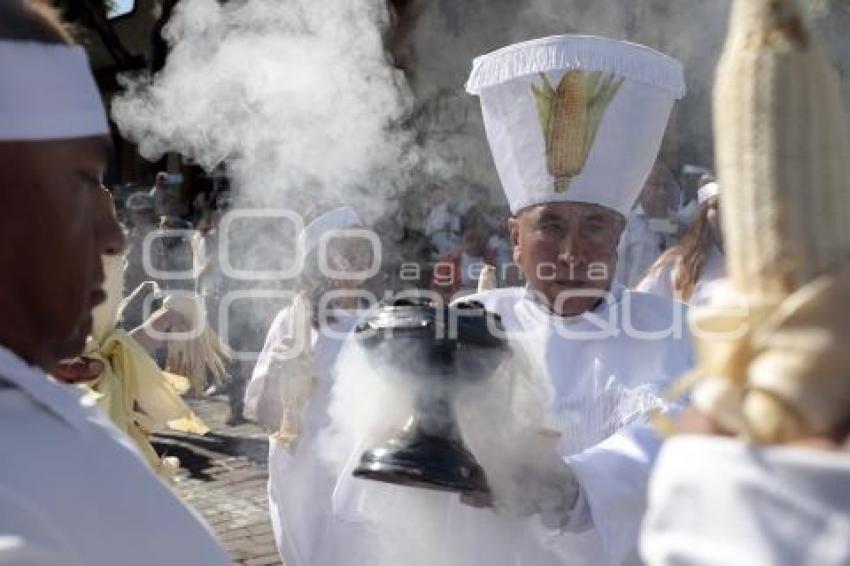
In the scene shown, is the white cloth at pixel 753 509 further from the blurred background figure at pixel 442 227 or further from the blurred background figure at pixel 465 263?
the blurred background figure at pixel 442 227

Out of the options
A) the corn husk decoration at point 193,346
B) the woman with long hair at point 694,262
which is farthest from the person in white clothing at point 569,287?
the corn husk decoration at point 193,346

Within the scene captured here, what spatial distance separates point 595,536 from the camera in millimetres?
2400

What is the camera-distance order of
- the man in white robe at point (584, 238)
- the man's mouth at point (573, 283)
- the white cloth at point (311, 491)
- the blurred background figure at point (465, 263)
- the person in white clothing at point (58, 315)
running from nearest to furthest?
1. the person in white clothing at point (58, 315)
2. the man in white robe at point (584, 238)
3. the man's mouth at point (573, 283)
4. the white cloth at point (311, 491)
5. the blurred background figure at point (465, 263)

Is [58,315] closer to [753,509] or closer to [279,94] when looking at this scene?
[753,509]

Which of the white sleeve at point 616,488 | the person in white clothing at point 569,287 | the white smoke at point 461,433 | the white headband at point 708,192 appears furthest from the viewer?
the white headband at point 708,192

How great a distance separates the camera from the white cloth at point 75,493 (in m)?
1.16

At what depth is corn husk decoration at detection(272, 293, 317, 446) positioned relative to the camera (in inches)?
136

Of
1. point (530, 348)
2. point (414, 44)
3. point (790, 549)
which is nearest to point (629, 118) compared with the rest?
point (530, 348)

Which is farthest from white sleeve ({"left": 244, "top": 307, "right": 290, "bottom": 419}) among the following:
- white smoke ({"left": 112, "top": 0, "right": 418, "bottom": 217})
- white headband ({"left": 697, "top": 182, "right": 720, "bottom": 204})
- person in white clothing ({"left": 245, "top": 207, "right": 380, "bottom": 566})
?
white headband ({"left": 697, "top": 182, "right": 720, "bottom": 204})

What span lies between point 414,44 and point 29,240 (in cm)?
991

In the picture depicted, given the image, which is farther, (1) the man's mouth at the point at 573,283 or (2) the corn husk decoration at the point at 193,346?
(2) the corn husk decoration at the point at 193,346

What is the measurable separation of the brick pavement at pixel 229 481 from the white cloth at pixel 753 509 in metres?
4.56

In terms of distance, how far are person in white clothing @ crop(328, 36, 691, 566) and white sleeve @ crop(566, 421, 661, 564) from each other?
0.05 ft

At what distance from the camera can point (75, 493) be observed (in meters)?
1.25
